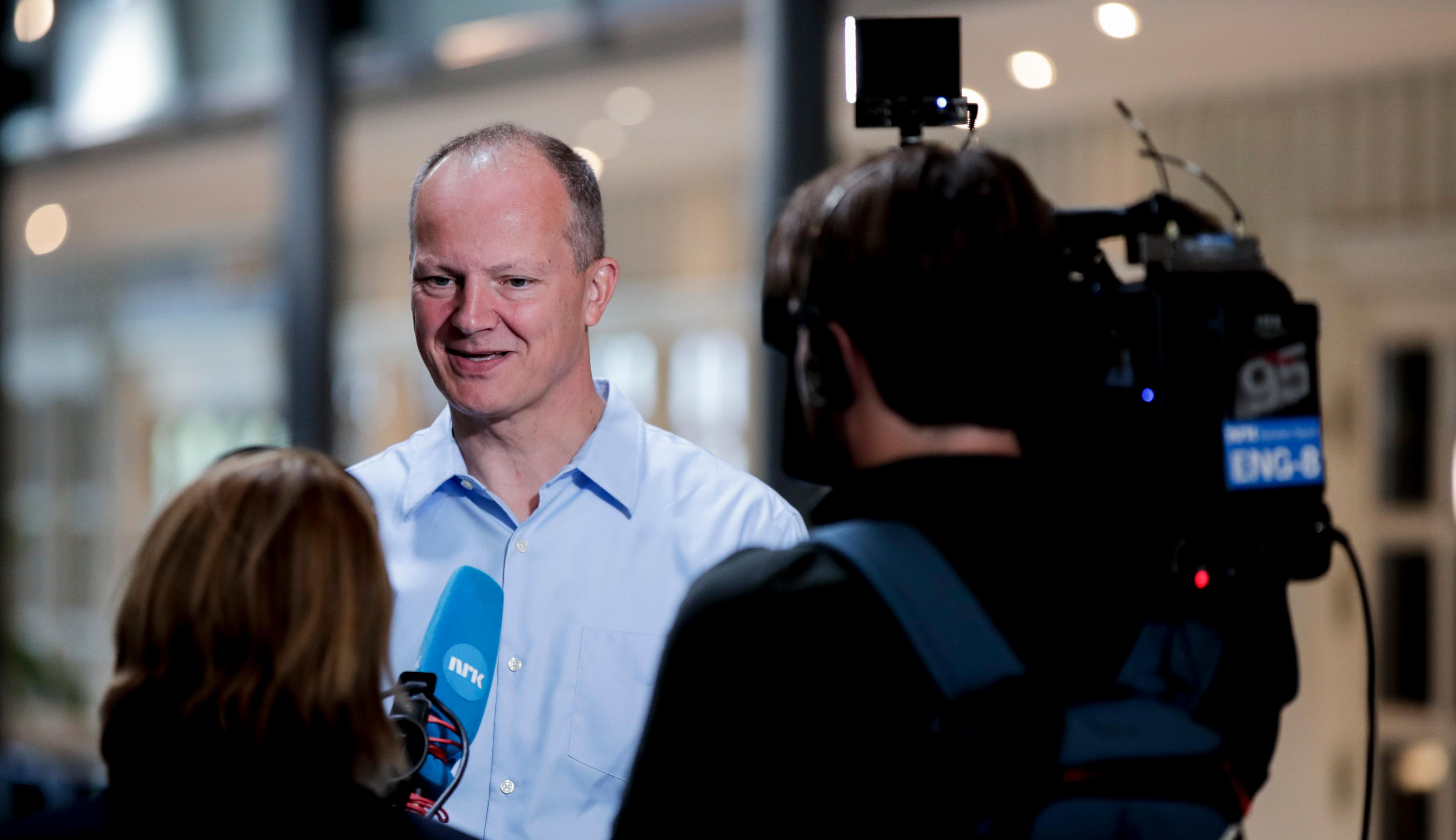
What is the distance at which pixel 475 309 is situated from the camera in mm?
1366

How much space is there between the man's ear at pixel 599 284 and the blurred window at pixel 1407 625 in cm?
282

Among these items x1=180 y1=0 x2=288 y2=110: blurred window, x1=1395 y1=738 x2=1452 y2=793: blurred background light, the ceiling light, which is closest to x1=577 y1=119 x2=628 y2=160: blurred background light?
the ceiling light

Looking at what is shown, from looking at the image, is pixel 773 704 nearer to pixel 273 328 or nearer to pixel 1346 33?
pixel 1346 33

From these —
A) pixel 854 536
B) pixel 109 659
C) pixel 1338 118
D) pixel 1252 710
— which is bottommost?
pixel 109 659

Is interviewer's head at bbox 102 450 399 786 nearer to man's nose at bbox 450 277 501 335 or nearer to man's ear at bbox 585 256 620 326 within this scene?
man's nose at bbox 450 277 501 335

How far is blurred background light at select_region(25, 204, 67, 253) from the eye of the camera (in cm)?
574

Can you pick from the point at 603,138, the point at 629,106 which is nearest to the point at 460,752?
the point at 629,106

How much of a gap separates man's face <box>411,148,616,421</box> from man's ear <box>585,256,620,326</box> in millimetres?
51

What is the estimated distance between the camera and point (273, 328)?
6469 millimetres

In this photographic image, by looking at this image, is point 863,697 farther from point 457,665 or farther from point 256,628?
point 457,665

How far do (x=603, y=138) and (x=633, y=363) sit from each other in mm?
1040

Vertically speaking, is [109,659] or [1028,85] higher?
[1028,85]

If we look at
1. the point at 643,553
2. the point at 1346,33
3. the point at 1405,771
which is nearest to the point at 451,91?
the point at 1346,33

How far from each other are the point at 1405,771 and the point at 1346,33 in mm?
1813
